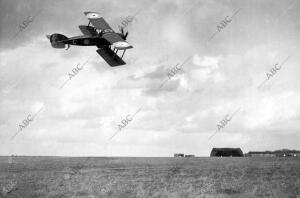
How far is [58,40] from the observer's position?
2838 centimetres

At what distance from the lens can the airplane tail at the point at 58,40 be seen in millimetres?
28311

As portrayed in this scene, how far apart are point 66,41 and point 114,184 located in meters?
12.2

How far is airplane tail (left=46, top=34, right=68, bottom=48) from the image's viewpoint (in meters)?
28.3

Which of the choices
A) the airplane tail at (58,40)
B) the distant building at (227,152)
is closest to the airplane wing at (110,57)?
the airplane tail at (58,40)

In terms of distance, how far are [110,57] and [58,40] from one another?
432 cm

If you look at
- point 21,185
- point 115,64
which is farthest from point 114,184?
point 115,64

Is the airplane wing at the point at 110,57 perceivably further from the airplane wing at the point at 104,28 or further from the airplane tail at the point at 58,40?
the airplane tail at the point at 58,40

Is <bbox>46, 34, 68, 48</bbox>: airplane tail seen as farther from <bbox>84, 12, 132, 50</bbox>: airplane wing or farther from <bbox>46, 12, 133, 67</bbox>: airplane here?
<bbox>84, 12, 132, 50</bbox>: airplane wing

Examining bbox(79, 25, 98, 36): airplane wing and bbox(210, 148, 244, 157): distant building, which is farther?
bbox(210, 148, 244, 157): distant building

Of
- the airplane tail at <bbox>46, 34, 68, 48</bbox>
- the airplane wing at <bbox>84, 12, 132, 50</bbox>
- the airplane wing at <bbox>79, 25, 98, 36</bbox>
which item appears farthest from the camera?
the airplane wing at <bbox>79, 25, 98, 36</bbox>

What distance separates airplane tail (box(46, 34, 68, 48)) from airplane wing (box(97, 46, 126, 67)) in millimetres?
2864

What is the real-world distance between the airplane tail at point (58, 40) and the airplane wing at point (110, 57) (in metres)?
2.86

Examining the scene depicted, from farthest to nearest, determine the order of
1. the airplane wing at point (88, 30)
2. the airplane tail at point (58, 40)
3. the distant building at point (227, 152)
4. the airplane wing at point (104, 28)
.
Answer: the distant building at point (227, 152) < the airplane wing at point (88, 30) < the airplane tail at point (58, 40) < the airplane wing at point (104, 28)

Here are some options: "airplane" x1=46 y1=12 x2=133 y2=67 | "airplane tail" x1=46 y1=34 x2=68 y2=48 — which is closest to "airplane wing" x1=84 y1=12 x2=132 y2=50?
"airplane" x1=46 y1=12 x2=133 y2=67
